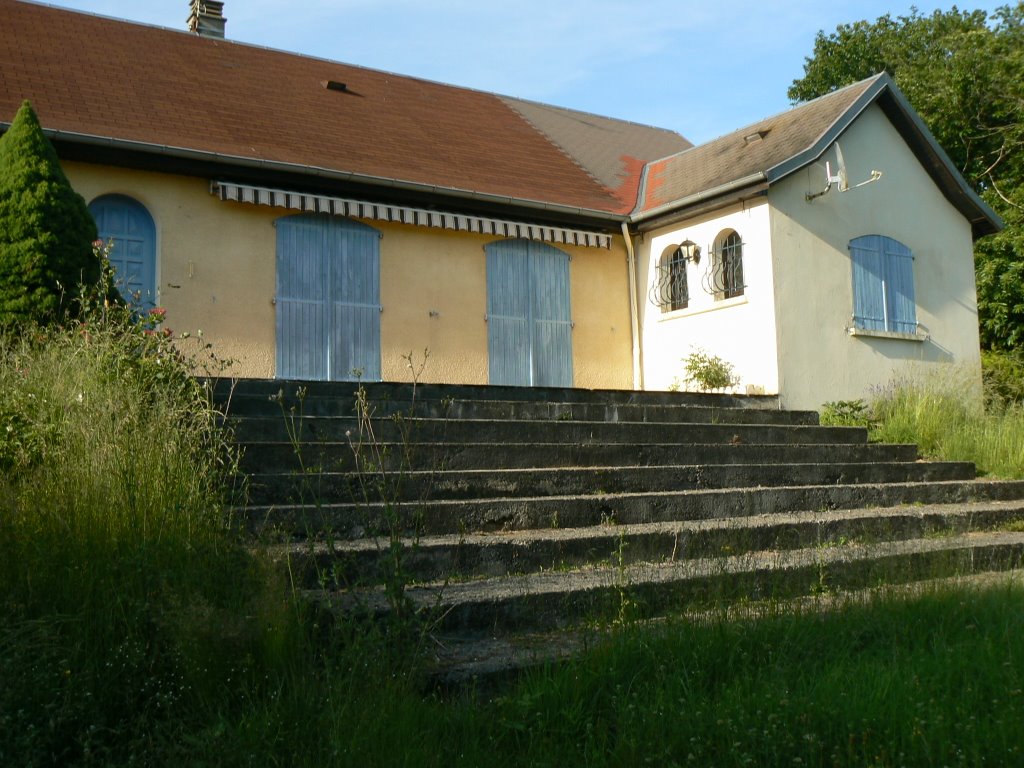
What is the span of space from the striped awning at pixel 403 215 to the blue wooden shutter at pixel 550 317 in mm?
300

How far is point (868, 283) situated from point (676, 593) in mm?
9390

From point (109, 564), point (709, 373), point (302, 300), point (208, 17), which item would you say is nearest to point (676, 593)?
point (109, 564)

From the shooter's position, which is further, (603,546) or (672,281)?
(672,281)

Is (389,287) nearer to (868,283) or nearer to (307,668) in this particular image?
(868,283)

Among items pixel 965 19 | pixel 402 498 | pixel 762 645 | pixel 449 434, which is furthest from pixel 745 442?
pixel 965 19

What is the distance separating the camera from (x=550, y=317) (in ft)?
44.0

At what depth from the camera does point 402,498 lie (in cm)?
644

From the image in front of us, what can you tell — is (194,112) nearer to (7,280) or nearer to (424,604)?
(7,280)

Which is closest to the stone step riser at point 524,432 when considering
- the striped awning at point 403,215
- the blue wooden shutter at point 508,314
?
the blue wooden shutter at point 508,314

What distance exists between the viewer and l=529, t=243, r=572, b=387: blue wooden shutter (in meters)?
13.3

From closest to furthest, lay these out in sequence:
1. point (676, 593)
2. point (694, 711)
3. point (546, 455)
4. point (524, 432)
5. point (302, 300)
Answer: point (694, 711) → point (676, 593) → point (546, 455) → point (524, 432) → point (302, 300)

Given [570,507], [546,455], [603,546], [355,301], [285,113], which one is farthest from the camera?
[285,113]

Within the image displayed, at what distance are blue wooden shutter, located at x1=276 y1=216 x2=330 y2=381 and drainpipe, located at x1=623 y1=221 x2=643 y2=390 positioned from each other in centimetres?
453

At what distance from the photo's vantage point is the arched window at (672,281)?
541 inches
